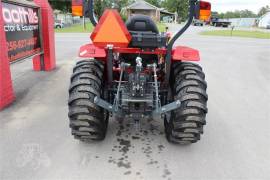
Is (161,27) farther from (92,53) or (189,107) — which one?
(189,107)

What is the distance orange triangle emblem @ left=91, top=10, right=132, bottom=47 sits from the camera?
97.1 inches

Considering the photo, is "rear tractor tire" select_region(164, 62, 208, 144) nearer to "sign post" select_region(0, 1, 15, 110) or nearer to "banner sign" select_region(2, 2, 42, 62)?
"sign post" select_region(0, 1, 15, 110)

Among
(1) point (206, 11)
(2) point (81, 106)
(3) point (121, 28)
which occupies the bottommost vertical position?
(2) point (81, 106)

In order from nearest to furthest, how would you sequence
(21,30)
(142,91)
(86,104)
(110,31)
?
1. (110,31)
2. (86,104)
3. (142,91)
4. (21,30)

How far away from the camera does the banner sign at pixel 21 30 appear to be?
498 cm

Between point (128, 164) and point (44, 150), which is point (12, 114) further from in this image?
point (128, 164)

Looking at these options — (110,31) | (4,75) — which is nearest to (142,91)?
A: (110,31)

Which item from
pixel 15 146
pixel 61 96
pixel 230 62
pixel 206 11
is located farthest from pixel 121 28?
pixel 230 62

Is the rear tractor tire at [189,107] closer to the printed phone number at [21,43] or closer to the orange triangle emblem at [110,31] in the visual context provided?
the orange triangle emblem at [110,31]

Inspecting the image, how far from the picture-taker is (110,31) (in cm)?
250

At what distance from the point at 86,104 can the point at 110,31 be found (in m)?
0.93

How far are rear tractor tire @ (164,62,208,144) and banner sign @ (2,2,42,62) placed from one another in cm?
364

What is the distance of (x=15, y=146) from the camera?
10.8 feet

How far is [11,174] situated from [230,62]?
30.2 ft
